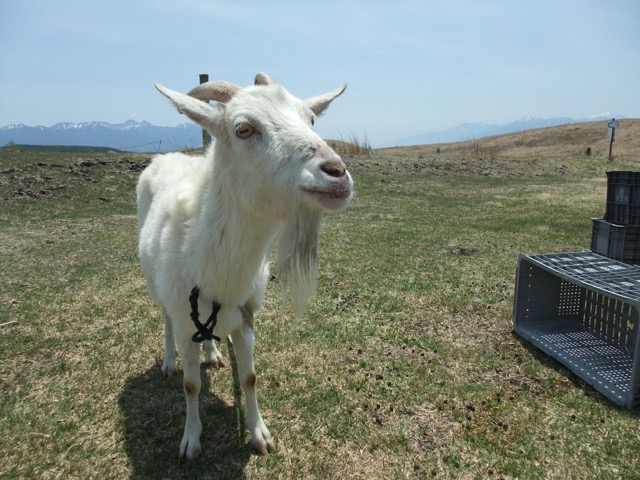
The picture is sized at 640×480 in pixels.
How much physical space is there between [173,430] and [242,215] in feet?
5.75

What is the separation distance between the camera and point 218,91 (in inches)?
103

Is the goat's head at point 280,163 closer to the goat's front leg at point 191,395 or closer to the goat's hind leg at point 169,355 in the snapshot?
the goat's front leg at point 191,395

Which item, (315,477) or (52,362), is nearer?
(315,477)

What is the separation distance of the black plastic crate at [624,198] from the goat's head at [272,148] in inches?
146

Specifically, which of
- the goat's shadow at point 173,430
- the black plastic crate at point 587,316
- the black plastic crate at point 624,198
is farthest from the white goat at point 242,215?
the black plastic crate at point 624,198

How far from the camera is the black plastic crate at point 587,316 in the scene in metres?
3.49

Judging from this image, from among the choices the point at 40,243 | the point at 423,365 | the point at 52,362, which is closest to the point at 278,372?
the point at 423,365

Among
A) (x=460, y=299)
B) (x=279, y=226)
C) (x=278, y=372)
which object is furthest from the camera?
(x=460, y=299)

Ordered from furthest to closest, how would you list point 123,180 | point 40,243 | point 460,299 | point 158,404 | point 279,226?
point 123,180, point 40,243, point 460,299, point 158,404, point 279,226

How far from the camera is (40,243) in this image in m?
7.54

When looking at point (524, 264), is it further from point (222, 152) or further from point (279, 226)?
point (222, 152)

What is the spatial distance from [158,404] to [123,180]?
10.7 meters

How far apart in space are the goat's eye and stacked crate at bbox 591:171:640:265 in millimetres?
4061

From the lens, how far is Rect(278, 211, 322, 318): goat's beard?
234 centimetres
